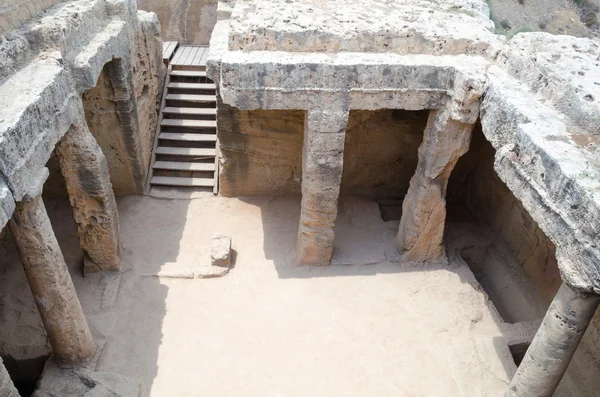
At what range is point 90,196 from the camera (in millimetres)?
5770

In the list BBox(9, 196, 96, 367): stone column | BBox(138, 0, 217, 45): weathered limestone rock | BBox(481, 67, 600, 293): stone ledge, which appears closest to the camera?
BBox(481, 67, 600, 293): stone ledge

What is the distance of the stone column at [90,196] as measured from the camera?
5266mm

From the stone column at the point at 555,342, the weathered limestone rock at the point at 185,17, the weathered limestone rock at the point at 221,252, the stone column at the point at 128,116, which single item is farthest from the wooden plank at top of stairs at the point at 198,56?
the stone column at the point at 555,342

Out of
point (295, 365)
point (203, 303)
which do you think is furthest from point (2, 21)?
point (295, 365)

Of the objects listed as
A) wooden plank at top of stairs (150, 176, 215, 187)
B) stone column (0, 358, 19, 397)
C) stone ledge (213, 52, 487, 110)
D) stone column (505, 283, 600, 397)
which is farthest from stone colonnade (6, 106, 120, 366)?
stone column (505, 283, 600, 397)

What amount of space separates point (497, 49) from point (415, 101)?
1101 millimetres

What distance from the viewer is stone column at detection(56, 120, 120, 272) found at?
527 cm

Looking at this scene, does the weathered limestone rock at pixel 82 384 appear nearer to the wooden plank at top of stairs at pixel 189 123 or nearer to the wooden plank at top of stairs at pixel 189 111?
the wooden plank at top of stairs at pixel 189 123

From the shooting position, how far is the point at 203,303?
621 centimetres

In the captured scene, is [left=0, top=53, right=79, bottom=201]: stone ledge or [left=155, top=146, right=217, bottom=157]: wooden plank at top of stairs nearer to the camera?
[left=0, top=53, right=79, bottom=201]: stone ledge

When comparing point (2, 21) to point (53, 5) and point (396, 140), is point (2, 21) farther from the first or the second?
point (396, 140)

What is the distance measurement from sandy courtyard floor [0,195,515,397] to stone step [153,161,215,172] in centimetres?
118

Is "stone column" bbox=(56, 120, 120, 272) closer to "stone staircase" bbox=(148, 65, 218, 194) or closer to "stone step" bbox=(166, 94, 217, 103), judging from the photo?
"stone staircase" bbox=(148, 65, 218, 194)

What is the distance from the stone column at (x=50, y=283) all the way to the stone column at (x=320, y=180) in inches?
116
